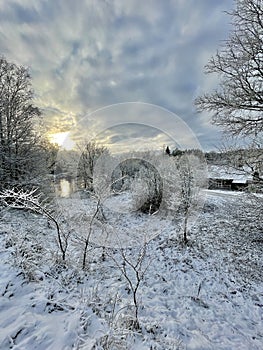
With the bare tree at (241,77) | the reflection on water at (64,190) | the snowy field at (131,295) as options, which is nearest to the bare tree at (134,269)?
the snowy field at (131,295)

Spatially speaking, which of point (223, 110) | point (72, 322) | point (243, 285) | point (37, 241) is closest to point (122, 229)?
point (37, 241)

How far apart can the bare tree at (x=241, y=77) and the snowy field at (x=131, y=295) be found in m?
3.00

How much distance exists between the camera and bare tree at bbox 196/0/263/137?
207 inches

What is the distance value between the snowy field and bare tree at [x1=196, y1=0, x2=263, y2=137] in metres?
3.00

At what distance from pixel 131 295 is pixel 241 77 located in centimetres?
706

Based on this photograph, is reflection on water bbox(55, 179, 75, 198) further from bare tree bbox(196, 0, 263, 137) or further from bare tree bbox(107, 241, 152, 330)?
bare tree bbox(196, 0, 263, 137)

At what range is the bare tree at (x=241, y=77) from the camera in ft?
17.3

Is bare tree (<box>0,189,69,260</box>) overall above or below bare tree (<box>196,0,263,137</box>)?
below

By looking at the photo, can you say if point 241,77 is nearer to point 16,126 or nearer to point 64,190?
point 16,126

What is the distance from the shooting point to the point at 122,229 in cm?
826

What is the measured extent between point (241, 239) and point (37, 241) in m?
7.66

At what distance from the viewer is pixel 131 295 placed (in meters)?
3.86

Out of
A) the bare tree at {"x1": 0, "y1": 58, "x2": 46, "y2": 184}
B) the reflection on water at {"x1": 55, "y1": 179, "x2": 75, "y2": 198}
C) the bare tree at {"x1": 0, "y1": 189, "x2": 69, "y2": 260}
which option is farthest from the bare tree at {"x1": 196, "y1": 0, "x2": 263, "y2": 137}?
the reflection on water at {"x1": 55, "y1": 179, "x2": 75, "y2": 198}

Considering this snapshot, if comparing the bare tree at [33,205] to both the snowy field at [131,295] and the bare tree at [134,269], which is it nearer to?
the snowy field at [131,295]
